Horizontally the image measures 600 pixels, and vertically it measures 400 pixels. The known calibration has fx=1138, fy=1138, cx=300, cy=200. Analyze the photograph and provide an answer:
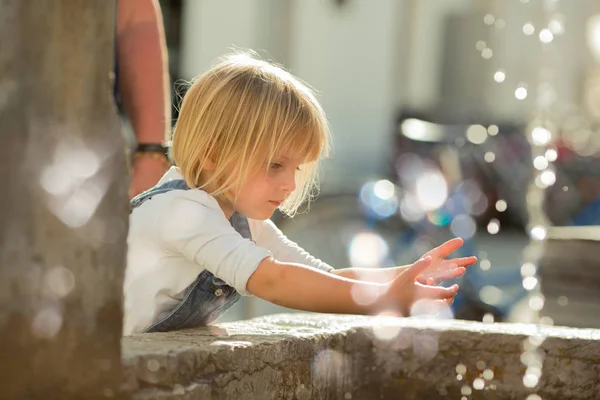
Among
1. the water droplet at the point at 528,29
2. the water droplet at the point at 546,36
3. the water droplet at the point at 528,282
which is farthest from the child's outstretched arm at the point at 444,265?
the water droplet at the point at 546,36

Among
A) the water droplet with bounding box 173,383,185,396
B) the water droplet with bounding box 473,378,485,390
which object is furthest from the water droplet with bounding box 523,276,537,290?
the water droplet with bounding box 173,383,185,396

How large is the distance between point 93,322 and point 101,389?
0.35 ft

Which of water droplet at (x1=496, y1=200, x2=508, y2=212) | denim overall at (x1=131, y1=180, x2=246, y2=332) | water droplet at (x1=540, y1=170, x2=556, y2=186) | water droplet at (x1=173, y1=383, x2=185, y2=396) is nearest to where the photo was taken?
water droplet at (x1=173, y1=383, x2=185, y2=396)

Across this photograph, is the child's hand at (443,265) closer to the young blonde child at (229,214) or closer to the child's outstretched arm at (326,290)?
the young blonde child at (229,214)

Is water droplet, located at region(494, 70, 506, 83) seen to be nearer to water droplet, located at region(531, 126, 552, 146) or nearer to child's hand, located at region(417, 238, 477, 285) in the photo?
water droplet, located at region(531, 126, 552, 146)

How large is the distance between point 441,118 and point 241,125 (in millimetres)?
10336

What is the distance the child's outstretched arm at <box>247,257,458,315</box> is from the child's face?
0.81 feet

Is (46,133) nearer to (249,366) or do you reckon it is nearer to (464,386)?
(249,366)

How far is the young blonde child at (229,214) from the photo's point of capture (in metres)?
2.42

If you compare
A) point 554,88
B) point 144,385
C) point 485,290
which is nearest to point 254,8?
point 554,88

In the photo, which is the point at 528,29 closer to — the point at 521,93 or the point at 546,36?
the point at 546,36

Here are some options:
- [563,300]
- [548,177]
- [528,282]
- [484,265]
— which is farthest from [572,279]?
[548,177]

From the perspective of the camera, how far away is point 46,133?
1.59m

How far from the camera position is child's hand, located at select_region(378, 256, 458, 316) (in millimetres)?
2354
